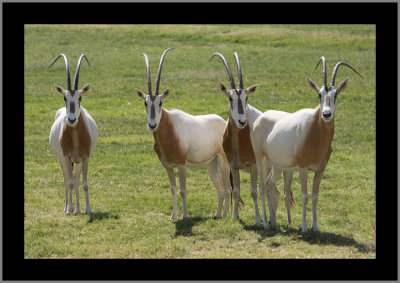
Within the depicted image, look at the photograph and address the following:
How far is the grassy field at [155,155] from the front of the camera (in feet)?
41.9

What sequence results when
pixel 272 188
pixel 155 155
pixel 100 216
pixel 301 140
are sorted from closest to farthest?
pixel 301 140 < pixel 272 188 < pixel 100 216 < pixel 155 155

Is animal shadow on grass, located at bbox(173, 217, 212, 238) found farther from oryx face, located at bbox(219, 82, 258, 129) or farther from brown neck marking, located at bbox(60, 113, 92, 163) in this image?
brown neck marking, located at bbox(60, 113, 92, 163)

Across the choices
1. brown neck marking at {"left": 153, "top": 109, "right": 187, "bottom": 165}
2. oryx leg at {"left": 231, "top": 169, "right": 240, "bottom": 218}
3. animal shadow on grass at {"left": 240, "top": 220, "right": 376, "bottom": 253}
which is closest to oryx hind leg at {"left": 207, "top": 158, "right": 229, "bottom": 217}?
oryx leg at {"left": 231, "top": 169, "right": 240, "bottom": 218}

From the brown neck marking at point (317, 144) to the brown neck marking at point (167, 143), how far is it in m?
2.79

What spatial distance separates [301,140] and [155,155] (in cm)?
895

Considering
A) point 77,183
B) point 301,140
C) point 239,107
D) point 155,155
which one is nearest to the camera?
point 301,140

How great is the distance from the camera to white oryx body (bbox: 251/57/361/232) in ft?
Answer: 40.6

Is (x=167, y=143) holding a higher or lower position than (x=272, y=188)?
higher

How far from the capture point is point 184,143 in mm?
14617

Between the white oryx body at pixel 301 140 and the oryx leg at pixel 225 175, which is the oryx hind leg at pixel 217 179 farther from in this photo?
the white oryx body at pixel 301 140

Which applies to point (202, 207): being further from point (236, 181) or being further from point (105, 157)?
point (105, 157)

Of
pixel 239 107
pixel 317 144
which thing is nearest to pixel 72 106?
pixel 239 107

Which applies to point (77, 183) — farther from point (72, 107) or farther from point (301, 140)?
point (301, 140)

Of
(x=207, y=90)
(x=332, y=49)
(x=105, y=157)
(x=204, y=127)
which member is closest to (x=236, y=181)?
(x=204, y=127)
